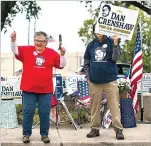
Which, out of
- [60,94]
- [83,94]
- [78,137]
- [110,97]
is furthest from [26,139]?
[83,94]

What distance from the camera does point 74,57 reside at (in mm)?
32250

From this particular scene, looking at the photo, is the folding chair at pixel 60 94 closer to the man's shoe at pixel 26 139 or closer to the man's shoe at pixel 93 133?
the man's shoe at pixel 93 133

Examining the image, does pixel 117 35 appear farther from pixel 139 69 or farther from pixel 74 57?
pixel 74 57

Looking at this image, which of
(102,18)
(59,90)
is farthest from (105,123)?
(102,18)

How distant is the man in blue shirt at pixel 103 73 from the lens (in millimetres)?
6312

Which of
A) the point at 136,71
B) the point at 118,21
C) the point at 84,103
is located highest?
the point at 118,21

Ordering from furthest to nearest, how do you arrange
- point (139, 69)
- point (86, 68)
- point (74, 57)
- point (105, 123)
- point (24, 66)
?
point (74, 57) < point (139, 69) < point (105, 123) < point (86, 68) < point (24, 66)

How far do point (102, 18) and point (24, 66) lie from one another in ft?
5.48

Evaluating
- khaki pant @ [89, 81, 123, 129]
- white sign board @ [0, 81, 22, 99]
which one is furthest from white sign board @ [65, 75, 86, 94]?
khaki pant @ [89, 81, 123, 129]

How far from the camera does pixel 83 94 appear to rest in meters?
→ 7.80

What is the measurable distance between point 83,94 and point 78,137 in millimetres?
1403

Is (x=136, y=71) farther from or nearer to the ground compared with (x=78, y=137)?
farther from the ground

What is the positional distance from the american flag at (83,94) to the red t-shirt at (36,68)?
5.71 feet

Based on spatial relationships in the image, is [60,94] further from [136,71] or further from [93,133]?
[136,71]
